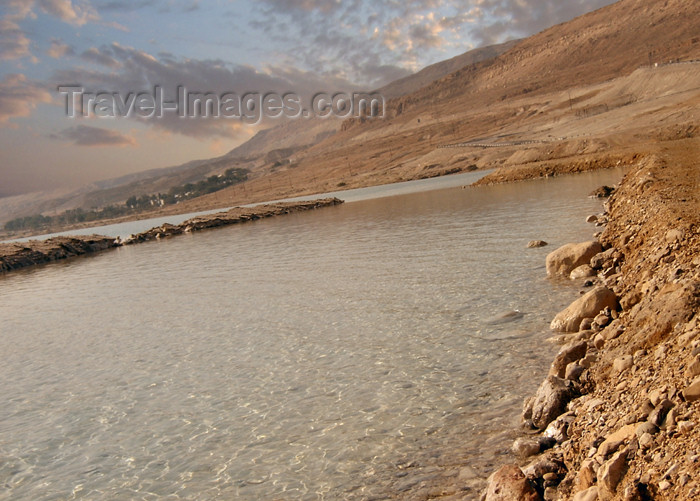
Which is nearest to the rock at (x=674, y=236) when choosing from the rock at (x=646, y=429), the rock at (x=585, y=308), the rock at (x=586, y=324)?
the rock at (x=585, y=308)

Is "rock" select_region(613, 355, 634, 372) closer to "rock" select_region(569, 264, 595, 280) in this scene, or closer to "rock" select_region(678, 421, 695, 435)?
"rock" select_region(678, 421, 695, 435)

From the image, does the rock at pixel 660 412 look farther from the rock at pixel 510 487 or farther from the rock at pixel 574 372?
the rock at pixel 574 372

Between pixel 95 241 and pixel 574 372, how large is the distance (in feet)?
218

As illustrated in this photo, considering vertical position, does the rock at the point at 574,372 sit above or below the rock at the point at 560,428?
above

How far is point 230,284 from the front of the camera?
23.0m

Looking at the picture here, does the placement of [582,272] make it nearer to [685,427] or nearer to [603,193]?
[685,427]

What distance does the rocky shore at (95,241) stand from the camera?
182 feet

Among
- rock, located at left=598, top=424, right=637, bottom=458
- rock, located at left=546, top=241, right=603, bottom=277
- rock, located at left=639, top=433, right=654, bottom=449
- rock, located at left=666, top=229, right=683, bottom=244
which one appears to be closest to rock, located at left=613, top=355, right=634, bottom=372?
rock, located at left=598, top=424, right=637, bottom=458

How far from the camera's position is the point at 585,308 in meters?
10.8

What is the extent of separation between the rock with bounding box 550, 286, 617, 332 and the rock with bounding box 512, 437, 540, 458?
4372 millimetres

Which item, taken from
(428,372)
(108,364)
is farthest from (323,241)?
(428,372)

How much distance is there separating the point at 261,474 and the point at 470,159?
11404 cm

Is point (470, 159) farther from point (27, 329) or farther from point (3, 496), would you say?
point (3, 496)

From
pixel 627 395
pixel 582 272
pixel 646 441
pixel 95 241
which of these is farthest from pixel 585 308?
pixel 95 241
